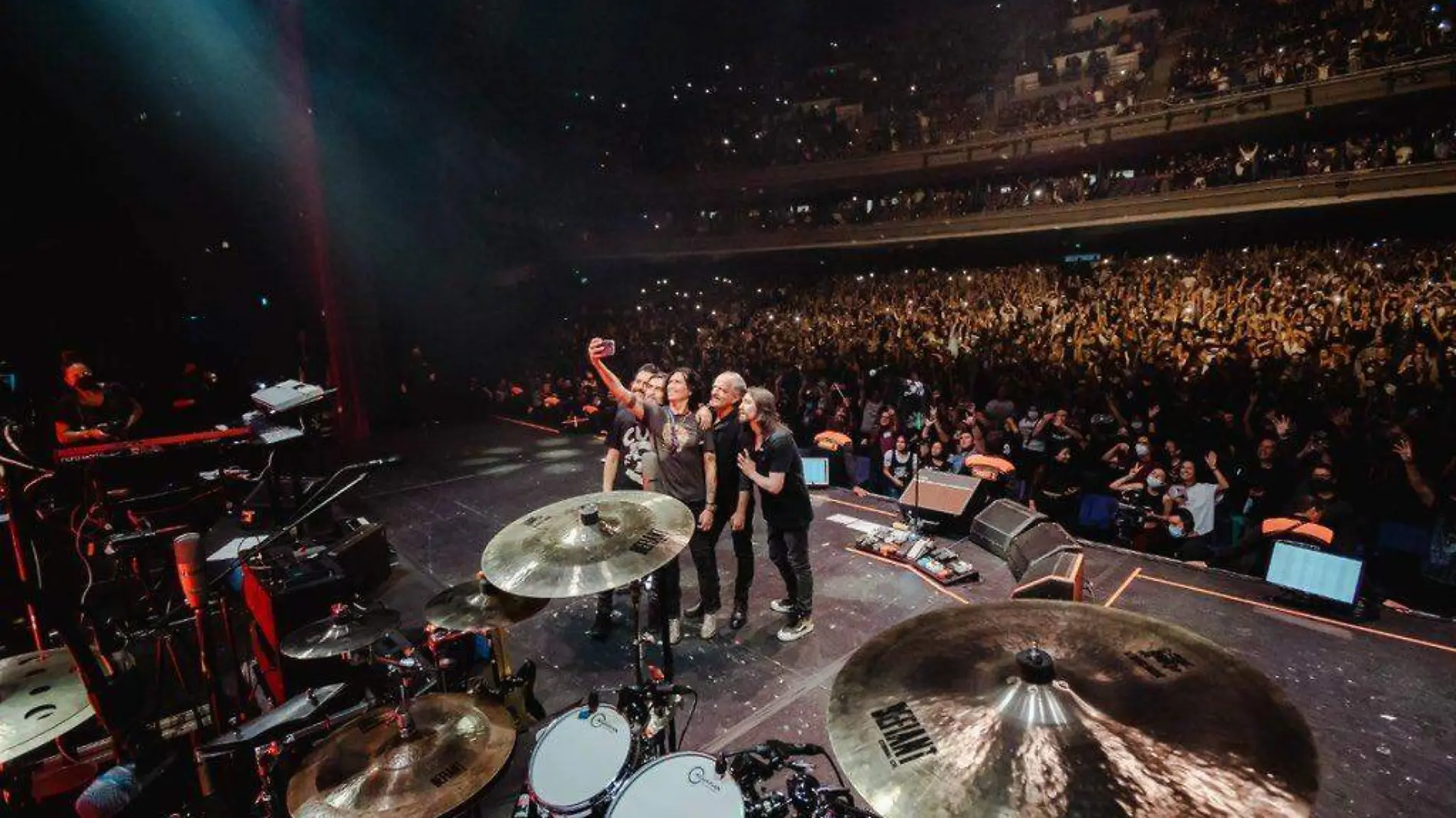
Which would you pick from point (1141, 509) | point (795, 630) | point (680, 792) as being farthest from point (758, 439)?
point (1141, 509)

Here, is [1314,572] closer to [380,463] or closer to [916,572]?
[916,572]

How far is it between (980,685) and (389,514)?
286 inches

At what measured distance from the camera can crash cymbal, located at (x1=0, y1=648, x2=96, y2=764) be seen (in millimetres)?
2137

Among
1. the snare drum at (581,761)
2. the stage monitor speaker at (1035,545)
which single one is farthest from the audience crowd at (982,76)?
the snare drum at (581,761)

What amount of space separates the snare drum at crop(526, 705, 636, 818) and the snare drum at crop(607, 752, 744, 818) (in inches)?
4.6

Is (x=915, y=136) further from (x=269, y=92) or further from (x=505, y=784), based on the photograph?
(x=505, y=784)

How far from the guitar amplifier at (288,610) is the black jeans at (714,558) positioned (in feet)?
7.21

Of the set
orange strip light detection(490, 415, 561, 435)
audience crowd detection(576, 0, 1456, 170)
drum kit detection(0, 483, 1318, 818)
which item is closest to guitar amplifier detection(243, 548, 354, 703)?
drum kit detection(0, 483, 1318, 818)

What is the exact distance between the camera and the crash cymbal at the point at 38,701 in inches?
84.1

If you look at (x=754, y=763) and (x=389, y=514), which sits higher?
(x=754, y=763)

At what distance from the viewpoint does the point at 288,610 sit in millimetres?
3617

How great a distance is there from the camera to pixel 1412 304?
8.26m

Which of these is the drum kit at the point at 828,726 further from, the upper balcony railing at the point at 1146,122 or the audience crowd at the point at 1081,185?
the upper balcony railing at the point at 1146,122

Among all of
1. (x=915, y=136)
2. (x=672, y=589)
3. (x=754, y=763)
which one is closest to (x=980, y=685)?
(x=754, y=763)
